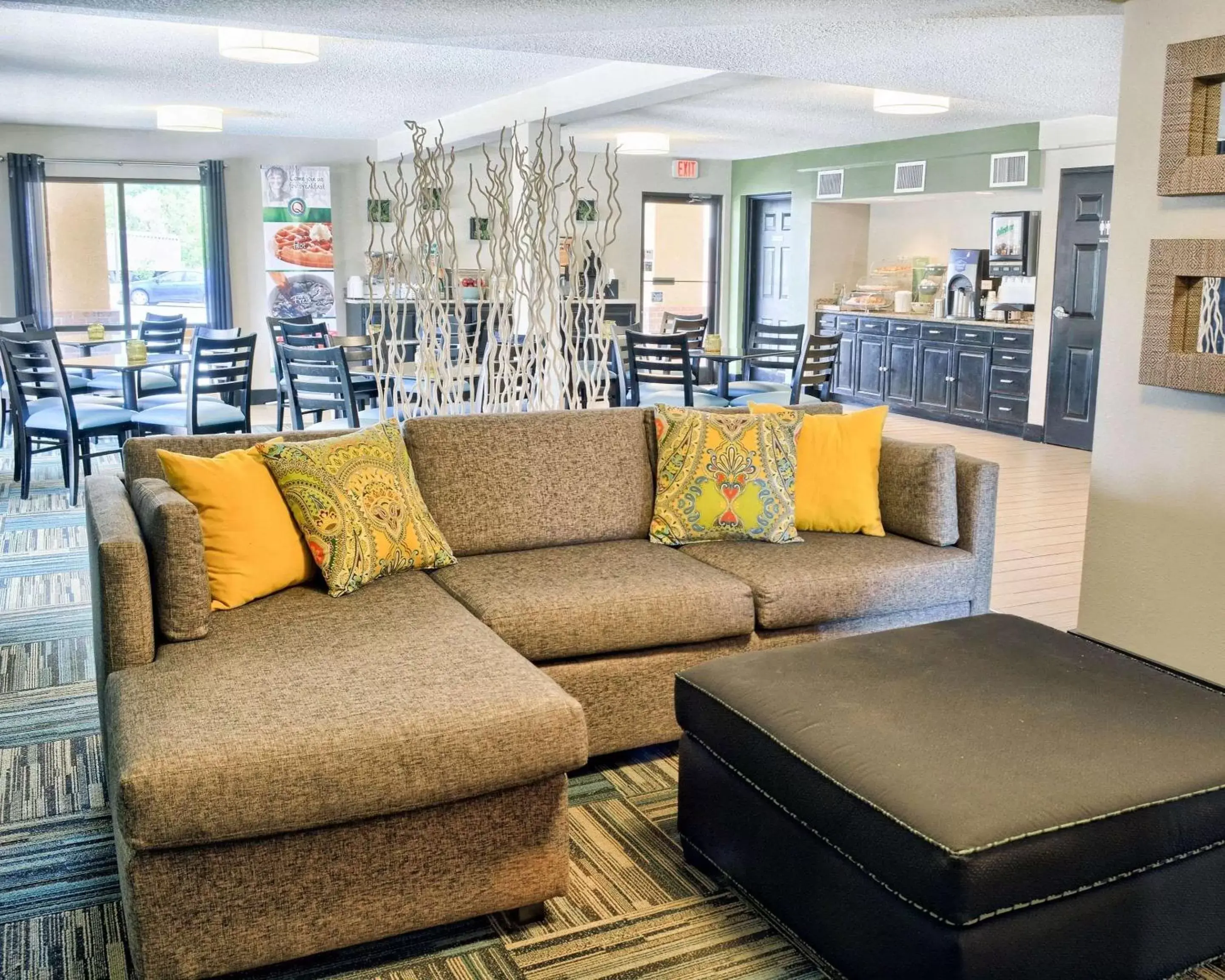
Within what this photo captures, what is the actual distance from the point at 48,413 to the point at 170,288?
441 centimetres

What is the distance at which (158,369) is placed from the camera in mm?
8836

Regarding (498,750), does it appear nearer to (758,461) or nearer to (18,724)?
(758,461)

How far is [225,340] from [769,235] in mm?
6805

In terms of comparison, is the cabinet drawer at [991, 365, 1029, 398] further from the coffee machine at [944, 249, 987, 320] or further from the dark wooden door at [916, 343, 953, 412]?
the coffee machine at [944, 249, 987, 320]

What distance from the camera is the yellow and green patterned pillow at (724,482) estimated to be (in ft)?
11.1

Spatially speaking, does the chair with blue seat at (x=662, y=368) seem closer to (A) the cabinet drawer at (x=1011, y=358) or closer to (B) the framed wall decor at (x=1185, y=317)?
(B) the framed wall decor at (x=1185, y=317)

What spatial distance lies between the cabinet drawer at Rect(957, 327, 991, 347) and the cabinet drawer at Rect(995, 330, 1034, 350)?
9 centimetres

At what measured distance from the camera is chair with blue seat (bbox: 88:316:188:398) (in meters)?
7.62

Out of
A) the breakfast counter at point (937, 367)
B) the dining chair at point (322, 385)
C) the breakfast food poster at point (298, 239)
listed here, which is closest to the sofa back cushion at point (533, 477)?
the dining chair at point (322, 385)

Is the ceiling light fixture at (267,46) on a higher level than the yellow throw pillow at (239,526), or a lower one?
higher

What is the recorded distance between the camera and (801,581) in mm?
3076

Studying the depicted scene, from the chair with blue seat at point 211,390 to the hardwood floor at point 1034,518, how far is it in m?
4.04

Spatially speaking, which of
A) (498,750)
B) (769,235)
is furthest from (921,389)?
(498,750)

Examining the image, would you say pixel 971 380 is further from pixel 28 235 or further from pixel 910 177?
pixel 28 235
